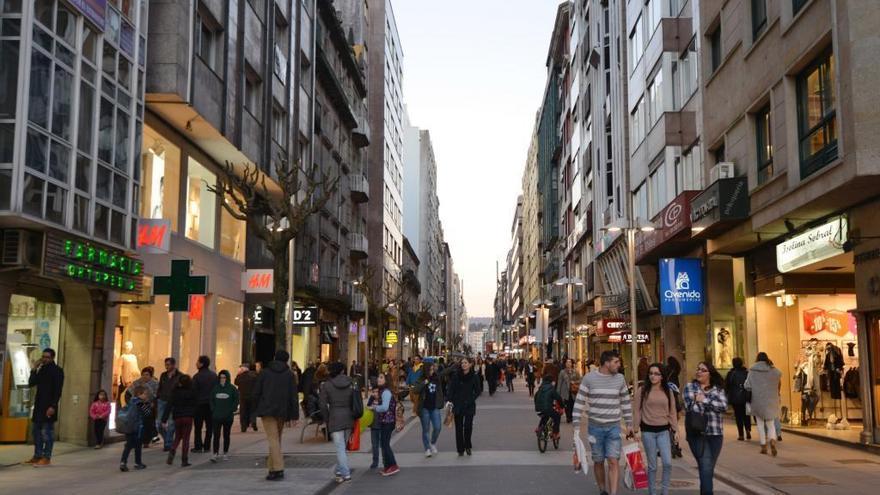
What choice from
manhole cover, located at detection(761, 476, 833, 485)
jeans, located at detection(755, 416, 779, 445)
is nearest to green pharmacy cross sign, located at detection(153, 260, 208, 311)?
jeans, located at detection(755, 416, 779, 445)

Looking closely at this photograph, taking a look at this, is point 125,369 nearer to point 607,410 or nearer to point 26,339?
point 26,339

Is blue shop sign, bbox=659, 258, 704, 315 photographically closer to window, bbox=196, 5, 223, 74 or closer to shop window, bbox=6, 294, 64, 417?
window, bbox=196, 5, 223, 74

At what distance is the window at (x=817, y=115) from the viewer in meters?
16.6

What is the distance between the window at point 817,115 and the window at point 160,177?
1528 centimetres

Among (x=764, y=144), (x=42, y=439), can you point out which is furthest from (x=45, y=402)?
(x=764, y=144)

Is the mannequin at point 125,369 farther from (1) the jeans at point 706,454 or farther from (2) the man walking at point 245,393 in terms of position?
(1) the jeans at point 706,454

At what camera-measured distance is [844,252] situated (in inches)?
650

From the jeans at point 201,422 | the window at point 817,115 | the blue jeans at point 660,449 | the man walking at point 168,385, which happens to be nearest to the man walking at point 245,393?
the jeans at point 201,422

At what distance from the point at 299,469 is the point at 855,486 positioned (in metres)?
8.57

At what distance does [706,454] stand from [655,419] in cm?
79

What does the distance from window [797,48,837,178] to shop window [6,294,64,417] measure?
16.0 meters

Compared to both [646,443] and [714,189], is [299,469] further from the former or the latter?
[714,189]

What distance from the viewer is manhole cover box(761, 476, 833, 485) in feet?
40.6

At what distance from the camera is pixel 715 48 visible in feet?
81.5
